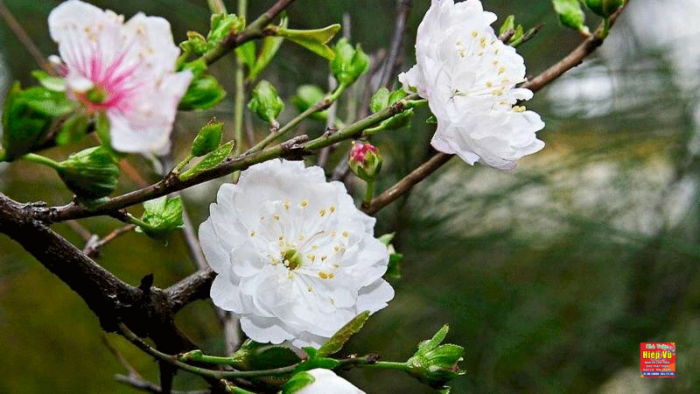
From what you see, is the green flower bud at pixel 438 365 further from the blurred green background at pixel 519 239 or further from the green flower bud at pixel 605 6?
the blurred green background at pixel 519 239

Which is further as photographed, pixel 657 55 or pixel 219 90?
pixel 657 55

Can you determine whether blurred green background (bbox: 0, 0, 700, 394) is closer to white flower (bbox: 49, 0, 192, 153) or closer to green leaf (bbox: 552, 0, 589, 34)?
green leaf (bbox: 552, 0, 589, 34)

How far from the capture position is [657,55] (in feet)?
2.32

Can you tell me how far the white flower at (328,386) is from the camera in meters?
0.21

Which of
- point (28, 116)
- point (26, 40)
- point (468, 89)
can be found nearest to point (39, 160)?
point (28, 116)

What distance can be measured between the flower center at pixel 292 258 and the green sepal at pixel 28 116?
0.10 metres

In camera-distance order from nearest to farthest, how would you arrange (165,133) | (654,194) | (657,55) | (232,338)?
(165,133)
(232,338)
(657,55)
(654,194)

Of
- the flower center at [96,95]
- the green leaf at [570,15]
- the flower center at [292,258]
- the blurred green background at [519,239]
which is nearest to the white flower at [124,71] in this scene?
the flower center at [96,95]

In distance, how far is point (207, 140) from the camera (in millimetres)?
202

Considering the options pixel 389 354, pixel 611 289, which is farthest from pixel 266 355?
pixel 611 289

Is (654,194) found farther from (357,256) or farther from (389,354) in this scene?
(357,256)

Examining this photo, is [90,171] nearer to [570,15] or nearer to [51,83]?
[51,83]

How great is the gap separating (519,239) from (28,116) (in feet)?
1.96

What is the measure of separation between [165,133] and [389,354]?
65cm
